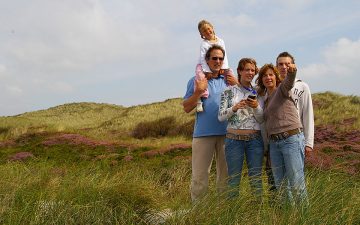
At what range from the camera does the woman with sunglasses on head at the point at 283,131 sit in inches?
193

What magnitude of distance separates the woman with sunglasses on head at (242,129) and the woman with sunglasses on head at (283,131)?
0.14 metres

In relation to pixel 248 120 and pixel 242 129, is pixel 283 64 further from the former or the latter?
pixel 242 129

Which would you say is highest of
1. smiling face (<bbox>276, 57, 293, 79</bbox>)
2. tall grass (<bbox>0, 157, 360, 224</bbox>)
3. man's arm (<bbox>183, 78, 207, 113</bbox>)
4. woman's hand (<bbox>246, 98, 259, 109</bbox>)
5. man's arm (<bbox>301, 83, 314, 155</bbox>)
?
smiling face (<bbox>276, 57, 293, 79</bbox>)

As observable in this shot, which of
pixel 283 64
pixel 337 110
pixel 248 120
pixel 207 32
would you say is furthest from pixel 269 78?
pixel 337 110

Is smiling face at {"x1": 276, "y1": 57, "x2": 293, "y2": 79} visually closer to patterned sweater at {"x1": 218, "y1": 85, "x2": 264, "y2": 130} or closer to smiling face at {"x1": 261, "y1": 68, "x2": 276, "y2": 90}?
smiling face at {"x1": 261, "y1": 68, "x2": 276, "y2": 90}

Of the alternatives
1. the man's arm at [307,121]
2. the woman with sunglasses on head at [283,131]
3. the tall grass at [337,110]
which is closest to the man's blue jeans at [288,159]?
the woman with sunglasses on head at [283,131]

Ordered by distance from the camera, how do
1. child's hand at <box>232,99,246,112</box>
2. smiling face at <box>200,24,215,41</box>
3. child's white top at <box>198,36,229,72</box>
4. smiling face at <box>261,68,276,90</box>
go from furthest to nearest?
1. smiling face at <box>200,24,215,41</box>
2. child's white top at <box>198,36,229,72</box>
3. smiling face at <box>261,68,276,90</box>
4. child's hand at <box>232,99,246,112</box>

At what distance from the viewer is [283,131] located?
4988 mm

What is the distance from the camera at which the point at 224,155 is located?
539cm

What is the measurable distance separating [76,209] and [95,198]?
1.20ft

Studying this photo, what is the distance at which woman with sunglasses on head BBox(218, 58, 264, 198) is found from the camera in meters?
5.02

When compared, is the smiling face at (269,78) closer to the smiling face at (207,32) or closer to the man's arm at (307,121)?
the man's arm at (307,121)

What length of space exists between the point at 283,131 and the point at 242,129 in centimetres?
46

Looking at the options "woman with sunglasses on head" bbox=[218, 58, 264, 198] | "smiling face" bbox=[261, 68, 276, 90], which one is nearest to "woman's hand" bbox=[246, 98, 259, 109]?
"woman with sunglasses on head" bbox=[218, 58, 264, 198]
